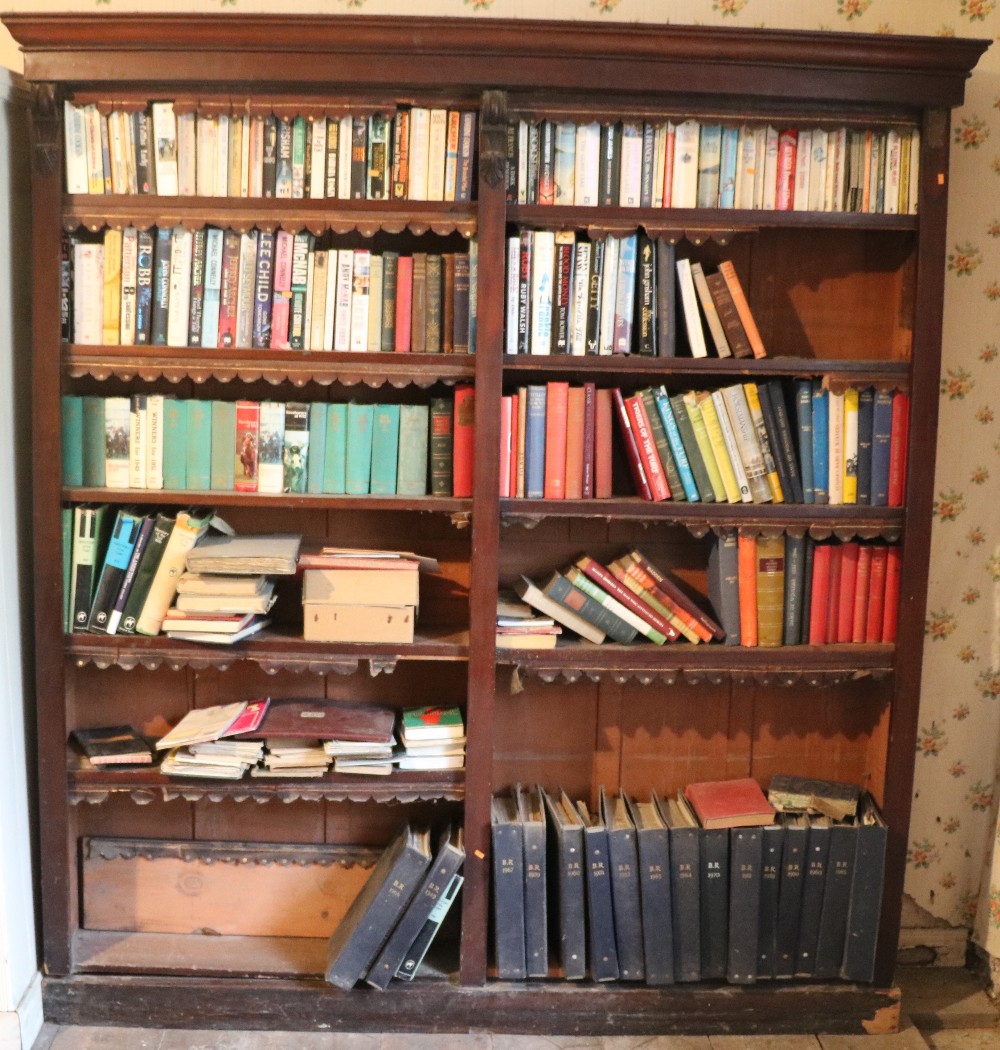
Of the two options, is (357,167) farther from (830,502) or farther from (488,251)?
(830,502)

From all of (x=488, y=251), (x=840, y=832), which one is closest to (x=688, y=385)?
(x=488, y=251)

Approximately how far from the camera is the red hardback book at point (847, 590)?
6.73ft

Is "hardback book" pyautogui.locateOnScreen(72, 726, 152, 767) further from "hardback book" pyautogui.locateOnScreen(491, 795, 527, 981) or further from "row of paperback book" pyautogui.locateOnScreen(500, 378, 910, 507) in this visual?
"row of paperback book" pyautogui.locateOnScreen(500, 378, 910, 507)

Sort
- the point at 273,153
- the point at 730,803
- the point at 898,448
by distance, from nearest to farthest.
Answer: the point at 273,153
the point at 898,448
the point at 730,803

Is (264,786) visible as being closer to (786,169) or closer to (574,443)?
(574,443)

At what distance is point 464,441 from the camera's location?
1.98m

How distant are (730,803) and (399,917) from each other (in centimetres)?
75

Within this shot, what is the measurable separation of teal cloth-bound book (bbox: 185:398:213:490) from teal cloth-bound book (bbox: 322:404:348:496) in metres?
0.24

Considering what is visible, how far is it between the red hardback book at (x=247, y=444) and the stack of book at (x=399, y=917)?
0.82 metres

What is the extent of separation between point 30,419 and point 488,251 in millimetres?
1026

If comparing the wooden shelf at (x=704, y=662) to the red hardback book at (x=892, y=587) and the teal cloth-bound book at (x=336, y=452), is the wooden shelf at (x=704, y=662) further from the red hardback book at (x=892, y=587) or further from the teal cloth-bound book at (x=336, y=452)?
the teal cloth-bound book at (x=336, y=452)

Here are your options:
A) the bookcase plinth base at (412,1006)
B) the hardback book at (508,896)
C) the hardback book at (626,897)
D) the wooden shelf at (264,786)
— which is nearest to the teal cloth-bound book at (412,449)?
the wooden shelf at (264,786)

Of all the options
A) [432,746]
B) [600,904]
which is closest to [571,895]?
[600,904]

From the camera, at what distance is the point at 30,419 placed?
80.5 inches
